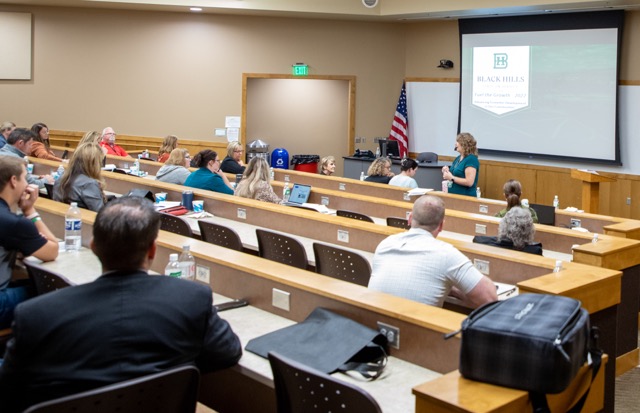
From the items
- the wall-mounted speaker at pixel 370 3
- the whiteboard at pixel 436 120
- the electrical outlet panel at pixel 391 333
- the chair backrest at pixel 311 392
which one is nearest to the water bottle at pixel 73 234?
the electrical outlet panel at pixel 391 333

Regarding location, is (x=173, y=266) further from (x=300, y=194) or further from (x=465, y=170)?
(x=465, y=170)

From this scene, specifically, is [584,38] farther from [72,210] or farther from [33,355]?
[33,355]

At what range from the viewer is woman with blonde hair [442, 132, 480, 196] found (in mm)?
8625

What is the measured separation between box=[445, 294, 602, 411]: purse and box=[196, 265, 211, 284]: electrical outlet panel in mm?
1861

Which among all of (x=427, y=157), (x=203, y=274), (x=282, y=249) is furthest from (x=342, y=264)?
(x=427, y=157)

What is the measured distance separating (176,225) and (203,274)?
1.79 metres

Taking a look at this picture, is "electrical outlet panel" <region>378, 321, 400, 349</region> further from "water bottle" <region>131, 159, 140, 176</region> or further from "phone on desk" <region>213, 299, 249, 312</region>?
"water bottle" <region>131, 159, 140, 176</region>

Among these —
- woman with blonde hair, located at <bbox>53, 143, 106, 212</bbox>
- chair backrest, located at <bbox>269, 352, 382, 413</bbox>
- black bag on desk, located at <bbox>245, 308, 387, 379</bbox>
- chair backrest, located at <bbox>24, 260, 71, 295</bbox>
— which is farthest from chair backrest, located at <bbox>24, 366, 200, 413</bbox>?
woman with blonde hair, located at <bbox>53, 143, 106, 212</bbox>

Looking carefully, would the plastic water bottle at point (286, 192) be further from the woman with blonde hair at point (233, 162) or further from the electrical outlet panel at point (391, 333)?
the electrical outlet panel at point (391, 333)

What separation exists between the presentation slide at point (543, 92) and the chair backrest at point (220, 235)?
7561 mm

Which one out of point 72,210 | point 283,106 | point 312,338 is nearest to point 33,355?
point 312,338

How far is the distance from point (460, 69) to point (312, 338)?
10.8 m

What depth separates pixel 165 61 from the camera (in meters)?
13.5

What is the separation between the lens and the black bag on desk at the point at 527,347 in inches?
82.5
